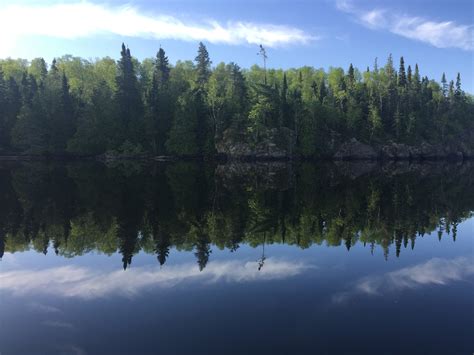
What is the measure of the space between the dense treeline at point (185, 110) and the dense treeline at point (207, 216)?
161ft

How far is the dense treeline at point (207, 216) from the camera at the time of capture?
2038cm

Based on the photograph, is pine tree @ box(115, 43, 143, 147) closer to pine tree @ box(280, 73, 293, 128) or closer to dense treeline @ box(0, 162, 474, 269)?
pine tree @ box(280, 73, 293, 128)

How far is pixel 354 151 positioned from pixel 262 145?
3165 cm

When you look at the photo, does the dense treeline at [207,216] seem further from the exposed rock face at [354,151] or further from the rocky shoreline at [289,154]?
the exposed rock face at [354,151]

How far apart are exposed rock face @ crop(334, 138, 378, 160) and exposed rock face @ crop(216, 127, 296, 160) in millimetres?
17357

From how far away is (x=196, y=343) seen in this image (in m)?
10.0

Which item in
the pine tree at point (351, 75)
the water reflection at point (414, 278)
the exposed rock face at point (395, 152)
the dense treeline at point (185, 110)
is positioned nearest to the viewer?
the water reflection at point (414, 278)

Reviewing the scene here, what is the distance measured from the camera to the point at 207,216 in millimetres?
26797

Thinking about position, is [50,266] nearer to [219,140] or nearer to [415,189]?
[415,189]

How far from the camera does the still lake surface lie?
1036cm

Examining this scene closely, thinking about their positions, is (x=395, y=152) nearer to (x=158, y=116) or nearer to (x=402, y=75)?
(x=402, y=75)

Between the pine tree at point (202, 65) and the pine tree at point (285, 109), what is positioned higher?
the pine tree at point (202, 65)

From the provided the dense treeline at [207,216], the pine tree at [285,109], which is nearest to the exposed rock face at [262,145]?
the pine tree at [285,109]

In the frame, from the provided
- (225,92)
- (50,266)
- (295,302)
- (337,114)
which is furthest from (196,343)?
(337,114)
